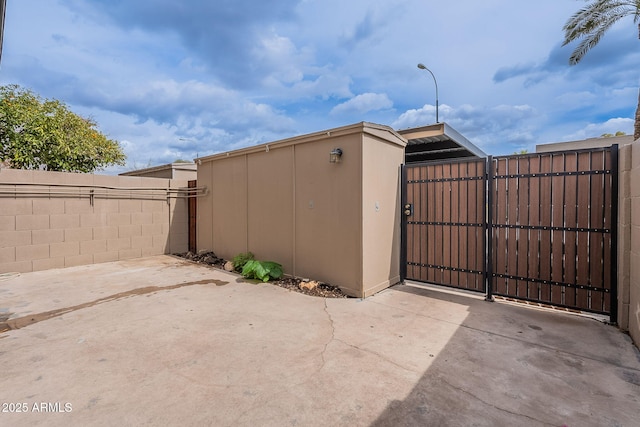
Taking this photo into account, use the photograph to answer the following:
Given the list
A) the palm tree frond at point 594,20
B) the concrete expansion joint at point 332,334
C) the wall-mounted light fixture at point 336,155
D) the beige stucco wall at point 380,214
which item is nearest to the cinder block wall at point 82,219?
the wall-mounted light fixture at point 336,155

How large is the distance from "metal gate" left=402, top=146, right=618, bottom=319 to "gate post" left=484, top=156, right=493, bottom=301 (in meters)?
0.01

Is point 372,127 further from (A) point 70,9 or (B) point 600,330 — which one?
(A) point 70,9

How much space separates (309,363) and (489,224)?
118 inches

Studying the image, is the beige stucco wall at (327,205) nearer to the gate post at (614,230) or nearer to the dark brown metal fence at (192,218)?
the dark brown metal fence at (192,218)

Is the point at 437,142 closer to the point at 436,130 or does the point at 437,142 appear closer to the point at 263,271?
the point at 436,130

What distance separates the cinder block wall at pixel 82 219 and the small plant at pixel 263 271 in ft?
11.4

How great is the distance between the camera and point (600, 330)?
2.97 metres

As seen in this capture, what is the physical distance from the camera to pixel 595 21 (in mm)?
6688

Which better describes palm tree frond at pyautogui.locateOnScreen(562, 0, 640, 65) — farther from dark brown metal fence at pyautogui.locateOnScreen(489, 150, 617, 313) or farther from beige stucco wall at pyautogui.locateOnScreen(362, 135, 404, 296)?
beige stucco wall at pyautogui.locateOnScreen(362, 135, 404, 296)

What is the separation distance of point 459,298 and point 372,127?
8.69 ft

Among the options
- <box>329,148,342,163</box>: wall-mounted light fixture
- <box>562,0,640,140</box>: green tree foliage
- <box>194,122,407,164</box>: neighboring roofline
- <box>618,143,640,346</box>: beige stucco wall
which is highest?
<box>562,0,640,140</box>: green tree foliage

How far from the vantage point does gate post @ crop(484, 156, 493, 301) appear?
153 inches

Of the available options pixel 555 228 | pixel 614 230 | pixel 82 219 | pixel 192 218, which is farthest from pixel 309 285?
pixel 82 219

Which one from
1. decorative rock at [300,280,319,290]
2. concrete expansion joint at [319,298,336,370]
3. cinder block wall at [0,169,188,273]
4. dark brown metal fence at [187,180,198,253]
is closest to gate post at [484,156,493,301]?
concrete expansion joint at [319,298,336,370]
